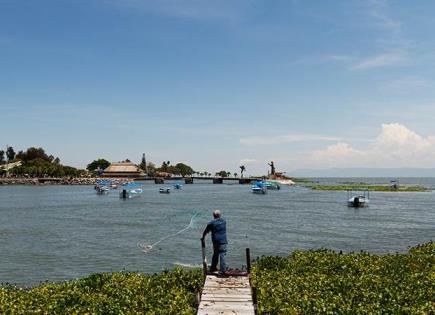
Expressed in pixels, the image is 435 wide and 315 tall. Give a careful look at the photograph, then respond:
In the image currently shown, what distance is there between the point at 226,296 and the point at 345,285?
24.8 feet

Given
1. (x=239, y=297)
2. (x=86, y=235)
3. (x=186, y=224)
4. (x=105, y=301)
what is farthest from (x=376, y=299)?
(x=186, y=224)

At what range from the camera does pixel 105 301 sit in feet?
61.7

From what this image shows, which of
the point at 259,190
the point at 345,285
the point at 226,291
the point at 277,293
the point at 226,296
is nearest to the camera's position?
the point at 226,296

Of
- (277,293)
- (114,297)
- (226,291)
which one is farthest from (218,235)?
(114,297)

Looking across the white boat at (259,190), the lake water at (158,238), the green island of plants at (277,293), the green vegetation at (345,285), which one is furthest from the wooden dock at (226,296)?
the white boat at (259,190)

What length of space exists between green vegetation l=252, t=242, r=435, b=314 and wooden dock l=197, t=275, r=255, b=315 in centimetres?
123

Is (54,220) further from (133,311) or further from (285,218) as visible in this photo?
(133,311)

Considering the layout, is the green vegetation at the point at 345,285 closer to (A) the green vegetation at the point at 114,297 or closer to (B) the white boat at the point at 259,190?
(A) the green vegetation at the point at 114,297

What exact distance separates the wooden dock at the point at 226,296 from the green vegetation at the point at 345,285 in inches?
48.5

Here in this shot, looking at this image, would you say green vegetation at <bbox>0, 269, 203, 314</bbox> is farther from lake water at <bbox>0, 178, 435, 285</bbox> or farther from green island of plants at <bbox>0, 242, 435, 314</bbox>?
lake water at <bbox>0, 178, 435, 285</bbox>

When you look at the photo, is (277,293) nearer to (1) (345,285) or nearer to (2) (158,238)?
(1) (345,285)

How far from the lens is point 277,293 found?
19.0 metres

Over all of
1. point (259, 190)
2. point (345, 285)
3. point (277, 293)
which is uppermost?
point (277, 293)

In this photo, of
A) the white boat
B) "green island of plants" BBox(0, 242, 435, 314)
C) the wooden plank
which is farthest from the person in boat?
the white boat
